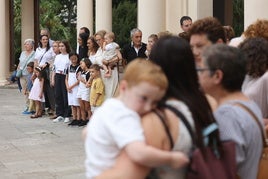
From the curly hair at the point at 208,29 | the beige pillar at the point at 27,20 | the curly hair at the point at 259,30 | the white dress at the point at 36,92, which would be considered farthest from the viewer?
the beige pillar at the point at 27,20

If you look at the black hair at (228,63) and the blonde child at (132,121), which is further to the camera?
the black hair at (228,63)

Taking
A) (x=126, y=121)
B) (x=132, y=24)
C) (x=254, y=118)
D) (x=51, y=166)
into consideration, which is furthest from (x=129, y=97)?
(x=132, y=24)

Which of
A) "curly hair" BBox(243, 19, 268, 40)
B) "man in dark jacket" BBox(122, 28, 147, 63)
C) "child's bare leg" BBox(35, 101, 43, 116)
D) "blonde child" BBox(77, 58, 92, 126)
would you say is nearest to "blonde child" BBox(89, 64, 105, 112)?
"blonde child" BBox(77, 58, 92, 126)

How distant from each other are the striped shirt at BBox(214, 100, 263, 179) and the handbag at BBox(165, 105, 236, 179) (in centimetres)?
8

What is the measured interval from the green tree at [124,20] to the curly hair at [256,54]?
35398 millimetres

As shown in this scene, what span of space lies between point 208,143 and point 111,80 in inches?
369

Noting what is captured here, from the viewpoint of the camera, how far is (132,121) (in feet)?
8.84

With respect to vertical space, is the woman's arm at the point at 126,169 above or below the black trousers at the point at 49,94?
above

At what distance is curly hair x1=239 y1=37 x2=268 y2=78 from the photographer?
3.91 meters

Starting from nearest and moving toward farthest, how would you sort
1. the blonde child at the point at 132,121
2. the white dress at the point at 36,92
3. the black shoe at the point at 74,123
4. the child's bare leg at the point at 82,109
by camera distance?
1. the blonde child at the point at 132,121
2. the child's bare leg at the point at 82,109
3. the black shoe at the point at 74,123
4. the white dress at the point at 36,92

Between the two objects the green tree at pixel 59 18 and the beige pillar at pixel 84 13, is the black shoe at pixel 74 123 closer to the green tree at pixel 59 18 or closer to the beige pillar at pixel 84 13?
the beige pillar at pixel 84 13

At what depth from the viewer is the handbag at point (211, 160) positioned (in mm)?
2797

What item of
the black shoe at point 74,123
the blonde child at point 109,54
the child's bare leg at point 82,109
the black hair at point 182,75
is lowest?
the black shoe at point 74,123

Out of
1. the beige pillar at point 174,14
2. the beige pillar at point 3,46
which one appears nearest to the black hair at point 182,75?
the beige pillar at point 174,14
